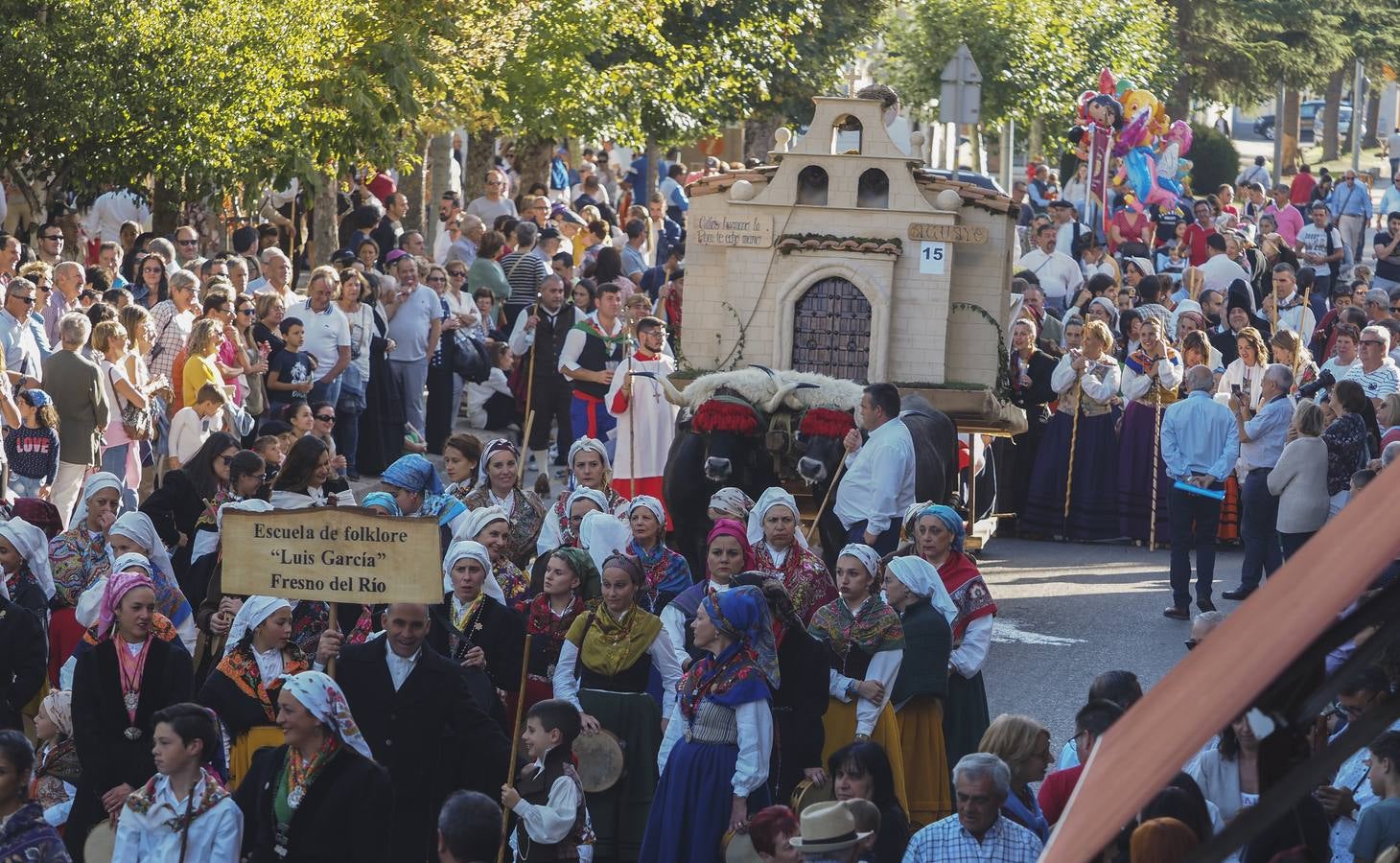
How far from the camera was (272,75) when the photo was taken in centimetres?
1778

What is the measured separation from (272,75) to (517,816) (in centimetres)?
1163

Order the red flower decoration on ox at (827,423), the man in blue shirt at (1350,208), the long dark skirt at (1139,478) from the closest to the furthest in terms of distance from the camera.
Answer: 1. the red flower decoration on ox at (827,423)
2. the long dark skirt at (1139,478)
3. the man in blue shirt at (1350,208)

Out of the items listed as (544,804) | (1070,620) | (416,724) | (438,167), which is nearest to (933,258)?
(1070,620)

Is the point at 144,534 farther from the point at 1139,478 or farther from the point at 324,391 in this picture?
the point at 1139,478

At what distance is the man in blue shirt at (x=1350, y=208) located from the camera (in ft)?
107

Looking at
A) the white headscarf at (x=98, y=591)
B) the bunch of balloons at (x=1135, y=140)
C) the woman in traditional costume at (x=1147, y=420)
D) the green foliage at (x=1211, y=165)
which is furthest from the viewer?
the green foliage at (x=1211, y=165)

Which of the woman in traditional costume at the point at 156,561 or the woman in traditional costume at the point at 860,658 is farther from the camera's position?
the woman in traditional costume at the point at 156,561

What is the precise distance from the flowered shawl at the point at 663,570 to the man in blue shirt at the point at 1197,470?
5.03 meters

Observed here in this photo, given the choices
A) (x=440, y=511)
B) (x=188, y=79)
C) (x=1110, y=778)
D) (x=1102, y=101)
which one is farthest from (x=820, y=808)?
(x=1102, y=101)

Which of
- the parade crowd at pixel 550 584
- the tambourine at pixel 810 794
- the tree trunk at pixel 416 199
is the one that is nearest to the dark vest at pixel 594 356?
the parade crowd at pixel 550 584

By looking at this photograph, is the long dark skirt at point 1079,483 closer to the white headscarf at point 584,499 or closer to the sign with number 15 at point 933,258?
the sign with number 15 at point 933,258

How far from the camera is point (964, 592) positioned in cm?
946

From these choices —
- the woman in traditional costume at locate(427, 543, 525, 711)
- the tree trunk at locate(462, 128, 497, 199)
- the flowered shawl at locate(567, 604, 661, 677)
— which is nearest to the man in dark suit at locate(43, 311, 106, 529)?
the woman in traditional costume at locate(427, 543, 525, 711)

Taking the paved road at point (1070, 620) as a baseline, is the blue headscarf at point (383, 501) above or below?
above
